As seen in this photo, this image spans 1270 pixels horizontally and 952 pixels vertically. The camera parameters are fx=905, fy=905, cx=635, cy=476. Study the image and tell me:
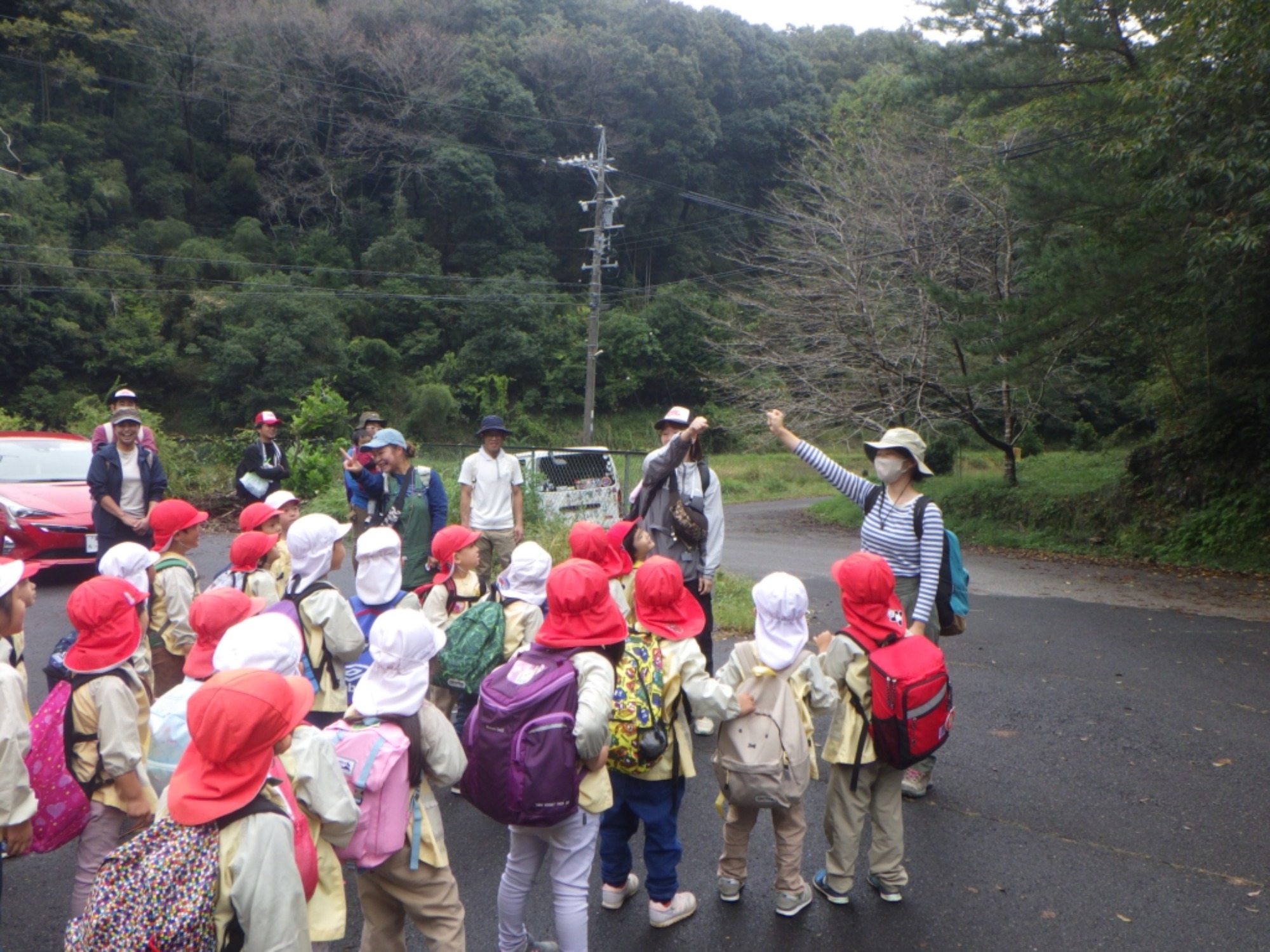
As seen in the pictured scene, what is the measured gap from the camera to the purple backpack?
2.90m

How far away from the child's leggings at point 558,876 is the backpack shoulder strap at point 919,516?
223 centimetres

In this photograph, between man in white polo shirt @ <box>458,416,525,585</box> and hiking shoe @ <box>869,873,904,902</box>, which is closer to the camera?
hiking shoe @ <box>869,873,904,902</box>

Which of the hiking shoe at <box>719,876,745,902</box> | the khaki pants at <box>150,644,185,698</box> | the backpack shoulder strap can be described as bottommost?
the hiking shoe at <box>719,876,745,902</box>

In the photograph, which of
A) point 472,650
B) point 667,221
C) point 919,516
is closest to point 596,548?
point 472,650

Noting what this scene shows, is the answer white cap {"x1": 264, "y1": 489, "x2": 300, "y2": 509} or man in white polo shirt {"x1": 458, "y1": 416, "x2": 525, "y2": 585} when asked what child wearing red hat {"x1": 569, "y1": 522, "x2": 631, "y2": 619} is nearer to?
man in white polo shirt {"x1": 458, "y1": 416, "x2": 525, "y2": 585}

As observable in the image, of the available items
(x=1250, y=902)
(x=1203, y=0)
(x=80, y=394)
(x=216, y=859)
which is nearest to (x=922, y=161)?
(x=1203, y=0)

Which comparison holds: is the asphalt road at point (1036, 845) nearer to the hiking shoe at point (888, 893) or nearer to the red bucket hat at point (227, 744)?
the hiking shoe at point (888, 893)

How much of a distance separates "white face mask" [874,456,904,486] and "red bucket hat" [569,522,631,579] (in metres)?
1.47

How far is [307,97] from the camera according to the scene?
148ft

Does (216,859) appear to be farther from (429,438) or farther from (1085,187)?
(429,438)

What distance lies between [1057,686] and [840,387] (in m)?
13.7

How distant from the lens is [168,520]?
487cm

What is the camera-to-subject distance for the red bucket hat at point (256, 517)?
17.6 ft

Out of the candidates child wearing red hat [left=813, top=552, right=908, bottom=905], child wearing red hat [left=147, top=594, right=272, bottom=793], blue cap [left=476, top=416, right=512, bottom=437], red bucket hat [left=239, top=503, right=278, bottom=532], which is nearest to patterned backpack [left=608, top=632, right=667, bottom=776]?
child wearing red hat [left=813, top=552, right=908, bottom=905]
